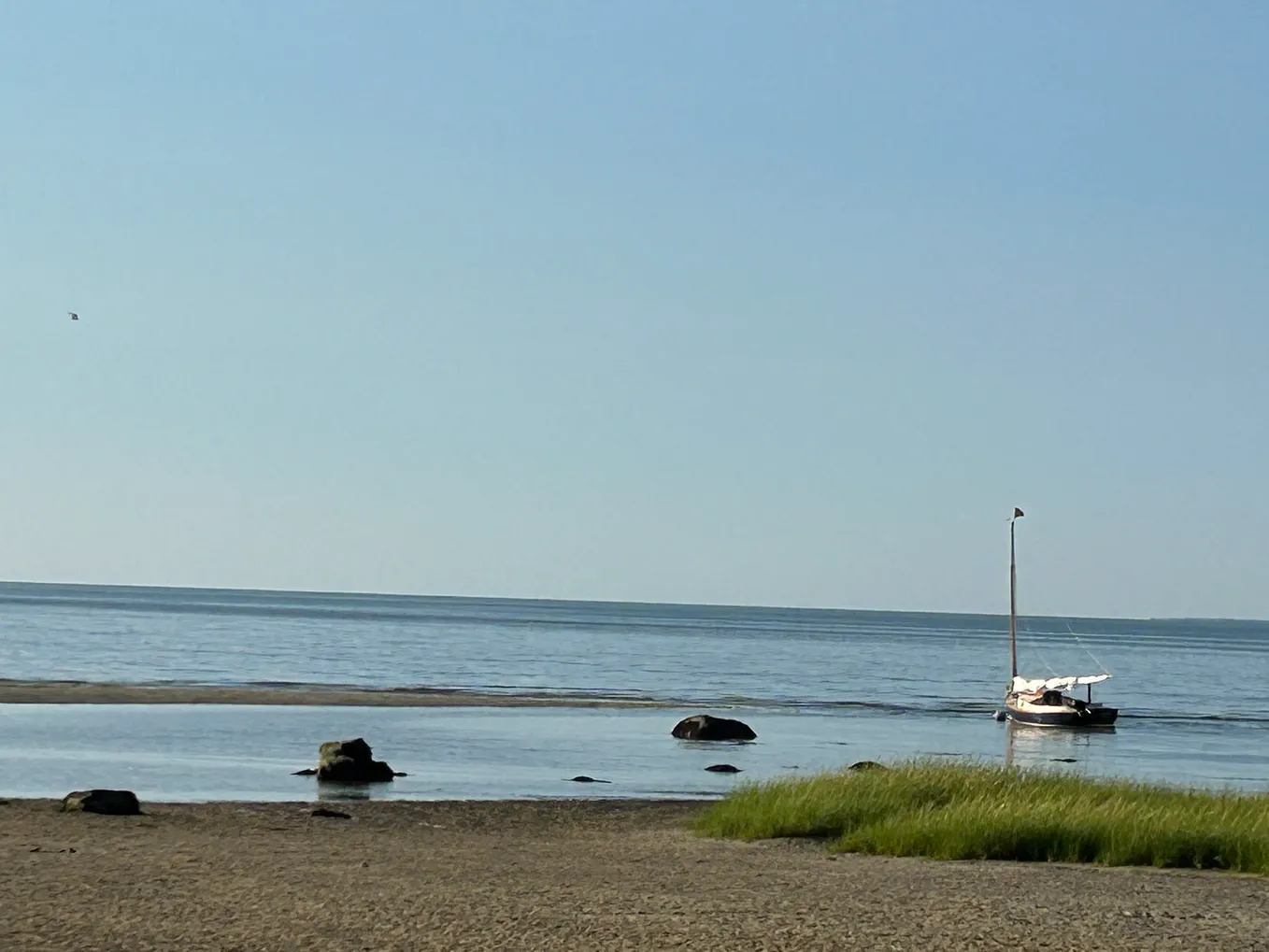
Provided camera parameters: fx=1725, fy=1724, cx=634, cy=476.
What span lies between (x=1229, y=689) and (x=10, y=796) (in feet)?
286

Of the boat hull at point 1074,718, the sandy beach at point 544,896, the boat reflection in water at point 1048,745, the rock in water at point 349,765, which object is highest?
→ the sandy beach at point 544,896

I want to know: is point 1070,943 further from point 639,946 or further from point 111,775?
point 111,775

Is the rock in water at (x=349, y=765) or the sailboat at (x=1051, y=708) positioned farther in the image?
the sailboat at (x=1051, y=708)

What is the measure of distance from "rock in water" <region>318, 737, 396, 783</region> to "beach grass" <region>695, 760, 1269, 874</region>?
9.59m

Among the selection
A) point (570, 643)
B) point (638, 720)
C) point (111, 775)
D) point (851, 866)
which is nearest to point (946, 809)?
point (851, 866)

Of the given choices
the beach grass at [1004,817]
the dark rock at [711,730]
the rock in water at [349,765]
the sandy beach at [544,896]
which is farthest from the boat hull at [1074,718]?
the sandy beach at [544,896]

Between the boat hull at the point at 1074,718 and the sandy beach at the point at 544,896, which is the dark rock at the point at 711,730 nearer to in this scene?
the boat hull at the point at 1074,718

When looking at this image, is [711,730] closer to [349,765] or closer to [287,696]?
[349,765]

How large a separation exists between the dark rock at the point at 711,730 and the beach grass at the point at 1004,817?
79.0 ft

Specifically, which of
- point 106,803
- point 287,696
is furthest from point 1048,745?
point 106,803

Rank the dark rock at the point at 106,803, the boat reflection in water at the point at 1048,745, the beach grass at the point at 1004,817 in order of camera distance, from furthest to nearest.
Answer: the boat reflection in water at the point at 1048,745 → the dark rock at the point at 106,803 → the beach grass at the point at 1004,817

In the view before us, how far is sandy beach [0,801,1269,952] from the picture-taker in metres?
13.6

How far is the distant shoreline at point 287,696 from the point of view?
59.5 meters

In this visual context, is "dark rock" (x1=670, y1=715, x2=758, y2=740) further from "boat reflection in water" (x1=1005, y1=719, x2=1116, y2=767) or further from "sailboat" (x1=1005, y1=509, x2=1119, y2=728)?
"sailboat" (x1=1005, y1=509, x2=1119, y2=728)
